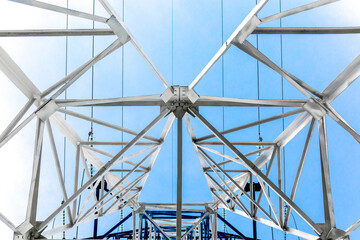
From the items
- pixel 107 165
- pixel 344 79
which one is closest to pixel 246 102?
pixel 344 79

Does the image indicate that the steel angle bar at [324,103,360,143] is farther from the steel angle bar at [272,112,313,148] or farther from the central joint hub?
the central joint hub

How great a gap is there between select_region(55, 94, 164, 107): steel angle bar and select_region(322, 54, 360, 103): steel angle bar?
4.24 metres

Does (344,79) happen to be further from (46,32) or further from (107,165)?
(46,32)

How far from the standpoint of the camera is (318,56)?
30.9 meters

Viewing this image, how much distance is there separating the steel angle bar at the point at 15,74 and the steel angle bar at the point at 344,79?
7209 millimetres

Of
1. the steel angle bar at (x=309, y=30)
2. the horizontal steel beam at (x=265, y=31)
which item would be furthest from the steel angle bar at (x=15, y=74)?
the steel angle bar at (x=309, y=30)

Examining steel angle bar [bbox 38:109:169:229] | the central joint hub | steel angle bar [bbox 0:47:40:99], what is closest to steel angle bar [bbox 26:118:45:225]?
steel angle bar [bbox 38:109:169:229]

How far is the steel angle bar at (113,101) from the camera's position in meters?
11.3

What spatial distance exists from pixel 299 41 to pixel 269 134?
27.9 ft

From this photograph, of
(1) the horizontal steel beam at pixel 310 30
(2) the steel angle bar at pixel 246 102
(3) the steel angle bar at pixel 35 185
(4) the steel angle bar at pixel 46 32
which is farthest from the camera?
(2) the steel angle bar at pixel 246 102

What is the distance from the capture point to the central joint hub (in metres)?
10.9

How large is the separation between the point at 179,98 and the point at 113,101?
68.1 inches

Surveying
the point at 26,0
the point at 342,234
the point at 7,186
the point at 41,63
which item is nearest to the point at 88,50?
the point at 41,63

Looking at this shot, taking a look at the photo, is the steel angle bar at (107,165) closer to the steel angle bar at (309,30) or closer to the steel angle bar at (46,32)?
the steel angle bar at (46,32)
